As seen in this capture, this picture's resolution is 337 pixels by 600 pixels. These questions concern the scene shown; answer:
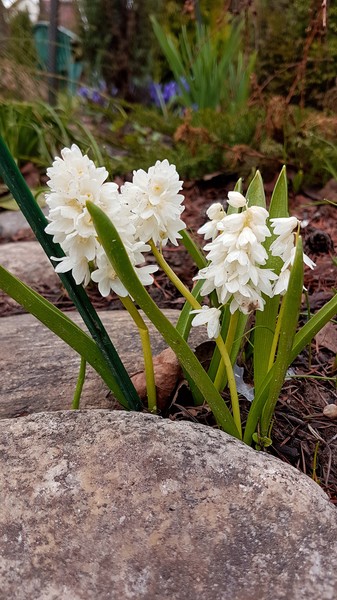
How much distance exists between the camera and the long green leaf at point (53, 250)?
1.20m

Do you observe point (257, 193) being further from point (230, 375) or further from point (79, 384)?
point (79, 384)

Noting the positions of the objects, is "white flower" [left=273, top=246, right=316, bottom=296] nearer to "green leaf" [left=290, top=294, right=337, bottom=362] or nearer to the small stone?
"green leaf" [left=290, top=294, right=337, bottom=362]

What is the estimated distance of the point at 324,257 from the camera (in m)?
2.49

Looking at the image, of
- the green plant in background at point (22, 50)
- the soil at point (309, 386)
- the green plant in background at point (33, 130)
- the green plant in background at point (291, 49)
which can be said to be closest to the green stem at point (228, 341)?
the soil at point (309, 386)

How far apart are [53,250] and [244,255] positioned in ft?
1.38

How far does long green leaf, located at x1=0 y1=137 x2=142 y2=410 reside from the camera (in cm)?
120

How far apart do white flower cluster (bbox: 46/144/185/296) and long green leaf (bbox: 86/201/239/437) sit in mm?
65

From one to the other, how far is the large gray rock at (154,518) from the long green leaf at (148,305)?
0.07 metres

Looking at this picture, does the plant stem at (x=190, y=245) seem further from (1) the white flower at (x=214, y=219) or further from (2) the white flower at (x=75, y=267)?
(2) the white flower at (x=75, y=267)

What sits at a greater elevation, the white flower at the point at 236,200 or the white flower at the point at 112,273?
the white flower at the point at 236,200

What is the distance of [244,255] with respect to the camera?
110 cm

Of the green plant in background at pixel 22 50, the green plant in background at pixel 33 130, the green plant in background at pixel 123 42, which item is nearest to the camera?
the green plant in background at pixel 33 130

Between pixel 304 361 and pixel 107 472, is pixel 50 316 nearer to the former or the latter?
pixel 107 472

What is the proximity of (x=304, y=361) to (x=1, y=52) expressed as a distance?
3.78 metres
